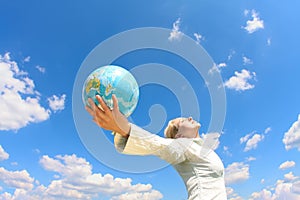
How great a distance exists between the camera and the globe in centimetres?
503

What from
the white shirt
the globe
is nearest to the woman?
the white shirt

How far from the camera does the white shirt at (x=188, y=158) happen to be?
4199mm

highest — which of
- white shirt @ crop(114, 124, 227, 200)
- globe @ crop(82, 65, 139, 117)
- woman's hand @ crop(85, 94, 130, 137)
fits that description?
globe @ crop(82, 65, 139, 117)

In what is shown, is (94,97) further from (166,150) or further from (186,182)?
(186,182)

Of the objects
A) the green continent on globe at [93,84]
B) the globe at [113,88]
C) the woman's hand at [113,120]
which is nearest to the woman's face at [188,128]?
the globe at [113,88]

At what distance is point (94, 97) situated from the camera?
194 inches

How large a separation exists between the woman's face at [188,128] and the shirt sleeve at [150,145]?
78 cm

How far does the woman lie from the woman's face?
51cm

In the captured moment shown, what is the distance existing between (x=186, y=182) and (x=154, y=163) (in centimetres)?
159

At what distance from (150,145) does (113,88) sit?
1393mm

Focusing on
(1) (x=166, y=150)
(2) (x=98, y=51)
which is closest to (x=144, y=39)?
(2) (x=98, y=51)

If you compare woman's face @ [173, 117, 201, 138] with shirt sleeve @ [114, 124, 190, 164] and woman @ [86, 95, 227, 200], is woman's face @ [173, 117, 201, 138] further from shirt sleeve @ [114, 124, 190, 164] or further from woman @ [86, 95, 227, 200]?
shirt sleeve @ [114, 124, 190, 164]

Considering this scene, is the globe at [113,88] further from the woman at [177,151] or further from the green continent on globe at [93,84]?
the woman at [177,151]

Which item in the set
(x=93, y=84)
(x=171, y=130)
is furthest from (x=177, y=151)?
(x=93, y=84)
